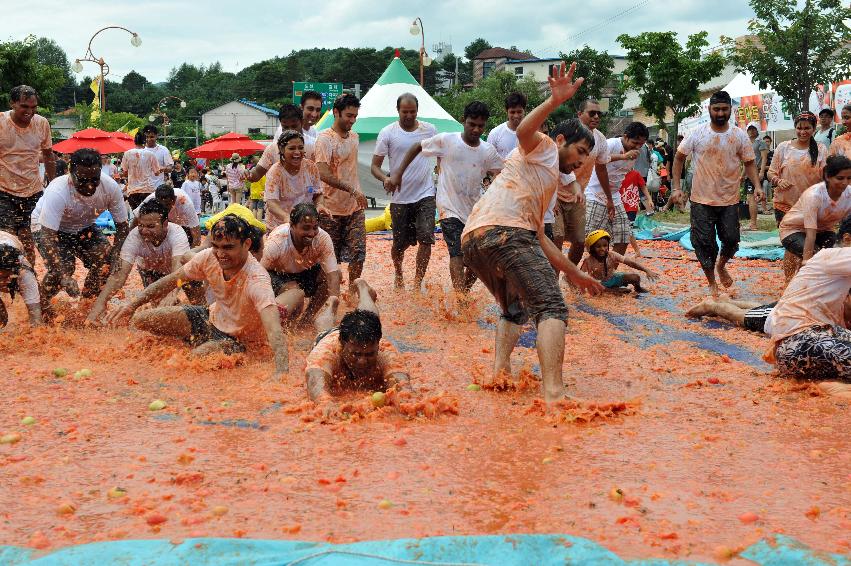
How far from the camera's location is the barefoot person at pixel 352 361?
5.24 metres

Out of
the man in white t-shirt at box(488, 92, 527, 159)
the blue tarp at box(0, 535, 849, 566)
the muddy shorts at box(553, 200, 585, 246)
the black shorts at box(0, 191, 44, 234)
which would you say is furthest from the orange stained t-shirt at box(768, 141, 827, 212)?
the black shorts at box(0, 191, 44, 234)

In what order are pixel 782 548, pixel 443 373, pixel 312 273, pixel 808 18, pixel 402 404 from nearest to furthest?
pixel 782 548 < pixel 402 404 < pixel 443 373 < pixel 312 273 < pixel 808 18

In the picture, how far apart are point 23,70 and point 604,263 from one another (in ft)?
76.5

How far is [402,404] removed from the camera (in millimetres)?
5113

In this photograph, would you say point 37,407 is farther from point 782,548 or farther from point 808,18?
point 808,18

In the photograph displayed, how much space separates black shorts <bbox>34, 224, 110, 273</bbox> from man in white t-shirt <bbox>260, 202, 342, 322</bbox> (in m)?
1.80

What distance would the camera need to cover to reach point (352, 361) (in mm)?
5363

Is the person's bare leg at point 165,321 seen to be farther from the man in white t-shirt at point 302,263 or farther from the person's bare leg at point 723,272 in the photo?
the person's bare leg at point 723,272

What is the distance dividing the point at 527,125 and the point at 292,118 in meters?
4.45

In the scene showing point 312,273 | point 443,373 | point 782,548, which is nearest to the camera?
point 782,548

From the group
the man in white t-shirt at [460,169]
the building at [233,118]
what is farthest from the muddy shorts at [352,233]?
the building at [233,118]

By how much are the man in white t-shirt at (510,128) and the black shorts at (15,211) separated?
Result: 4760 mm

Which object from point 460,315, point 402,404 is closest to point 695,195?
point 460,315

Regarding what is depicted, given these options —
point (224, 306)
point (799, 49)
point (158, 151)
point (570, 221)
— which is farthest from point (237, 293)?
point (799, 49)
